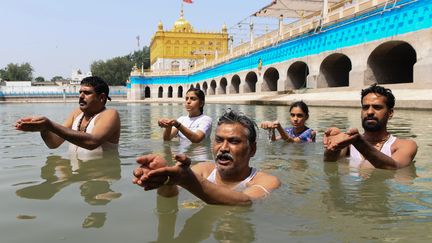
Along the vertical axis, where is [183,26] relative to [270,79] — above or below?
above

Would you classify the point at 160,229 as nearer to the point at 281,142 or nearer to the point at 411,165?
the point at 411,165

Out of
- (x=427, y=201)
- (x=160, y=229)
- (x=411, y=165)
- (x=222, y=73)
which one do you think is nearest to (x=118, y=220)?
(x=160, y=229)

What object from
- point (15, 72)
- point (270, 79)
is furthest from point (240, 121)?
point (15, 72)

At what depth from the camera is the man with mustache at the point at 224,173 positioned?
228 centimetres

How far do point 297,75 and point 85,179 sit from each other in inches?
1265

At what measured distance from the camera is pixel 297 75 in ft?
115

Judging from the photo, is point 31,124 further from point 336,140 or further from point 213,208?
point 336,140

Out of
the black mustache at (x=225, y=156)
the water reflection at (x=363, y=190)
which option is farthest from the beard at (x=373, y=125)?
the black mustache at (x=225, y=156)

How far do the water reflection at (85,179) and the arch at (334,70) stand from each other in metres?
24.1

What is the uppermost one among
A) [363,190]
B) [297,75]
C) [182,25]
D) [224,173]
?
[182,25]

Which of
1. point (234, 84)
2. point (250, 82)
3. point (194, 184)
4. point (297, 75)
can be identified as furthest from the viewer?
point (234, 84)

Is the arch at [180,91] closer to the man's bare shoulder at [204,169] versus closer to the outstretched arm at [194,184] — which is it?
the man's bare shoulder at [204,169]

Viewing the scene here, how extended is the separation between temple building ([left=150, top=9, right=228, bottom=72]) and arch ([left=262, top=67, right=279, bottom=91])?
31.6 meters

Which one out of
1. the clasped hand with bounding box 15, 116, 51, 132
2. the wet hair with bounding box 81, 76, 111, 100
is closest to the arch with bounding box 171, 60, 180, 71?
the wet hair with bounding box 81, 76, 111, 100
